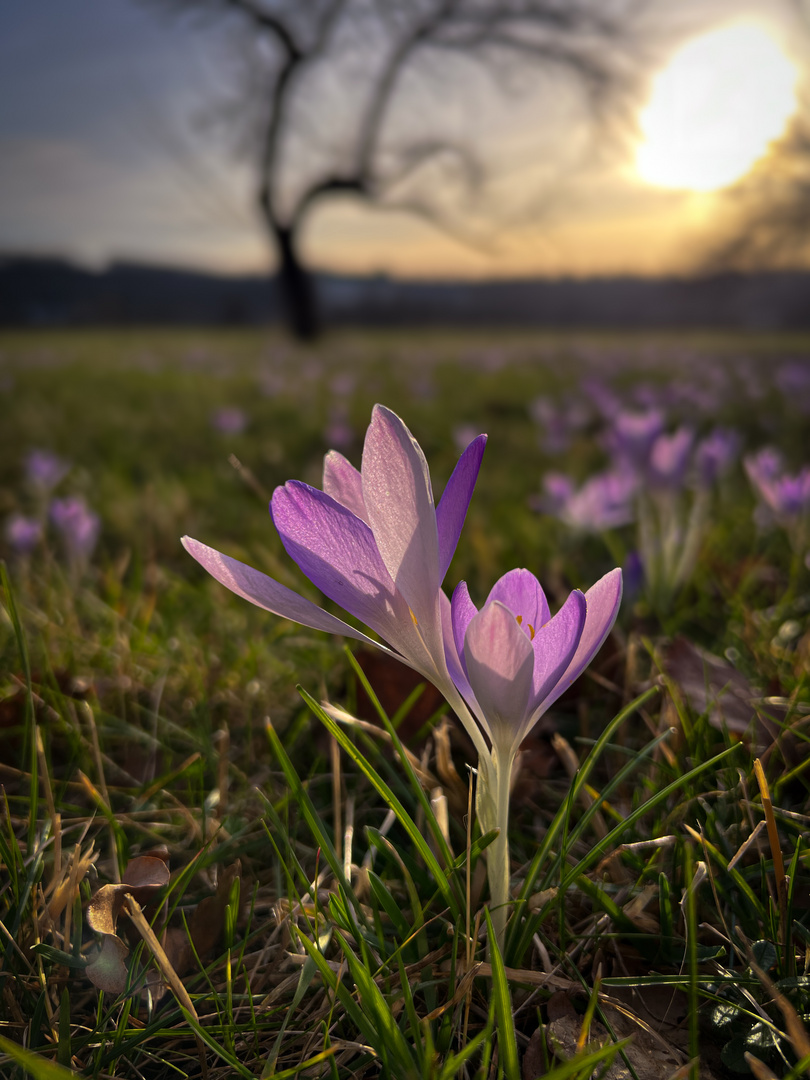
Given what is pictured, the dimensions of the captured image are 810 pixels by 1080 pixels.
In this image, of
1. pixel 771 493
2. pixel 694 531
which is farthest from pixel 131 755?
pixel 771 493

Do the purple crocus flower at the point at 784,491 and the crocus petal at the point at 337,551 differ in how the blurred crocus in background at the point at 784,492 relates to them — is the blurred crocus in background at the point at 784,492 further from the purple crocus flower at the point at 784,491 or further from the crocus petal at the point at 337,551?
the crocus petal at the point at 337,551

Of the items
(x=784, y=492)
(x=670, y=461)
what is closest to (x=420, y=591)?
(x=670, y=461)

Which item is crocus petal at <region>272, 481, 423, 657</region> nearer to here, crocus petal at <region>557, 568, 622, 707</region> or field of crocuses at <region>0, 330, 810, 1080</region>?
field of crocuses at <region>0, 330, 810, 1080</region>

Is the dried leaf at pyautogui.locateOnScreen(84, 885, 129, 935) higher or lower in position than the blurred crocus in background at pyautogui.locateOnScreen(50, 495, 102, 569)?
higher

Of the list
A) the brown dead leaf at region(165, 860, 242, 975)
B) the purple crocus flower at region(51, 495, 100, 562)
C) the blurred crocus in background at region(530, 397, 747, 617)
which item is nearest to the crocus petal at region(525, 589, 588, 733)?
the brown dead leaf at region(165, 860, 242, 975)

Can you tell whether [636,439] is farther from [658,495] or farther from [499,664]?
[499,664]
